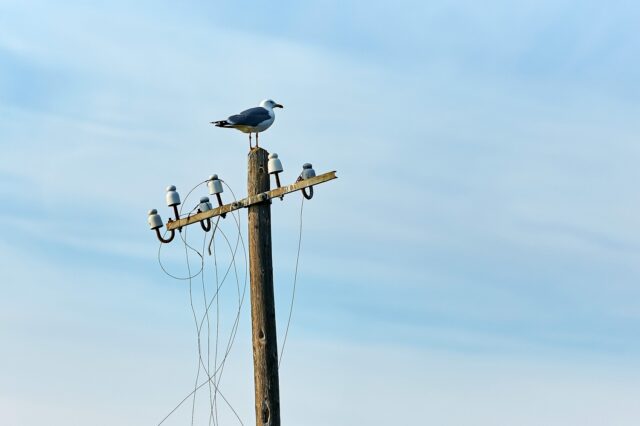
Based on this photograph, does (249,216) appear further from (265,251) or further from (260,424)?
(260,424)

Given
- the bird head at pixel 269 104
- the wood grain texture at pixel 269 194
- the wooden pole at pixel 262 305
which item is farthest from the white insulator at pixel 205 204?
the bird head at pixel 269 104

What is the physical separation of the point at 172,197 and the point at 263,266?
68.4 inches

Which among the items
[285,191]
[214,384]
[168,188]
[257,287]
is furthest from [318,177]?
[214,384]

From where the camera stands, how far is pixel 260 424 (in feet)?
35.7

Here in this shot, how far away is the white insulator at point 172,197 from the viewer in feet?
40.8

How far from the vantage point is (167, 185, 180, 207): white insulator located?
40.8ft

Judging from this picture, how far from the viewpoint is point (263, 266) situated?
11.3 metres

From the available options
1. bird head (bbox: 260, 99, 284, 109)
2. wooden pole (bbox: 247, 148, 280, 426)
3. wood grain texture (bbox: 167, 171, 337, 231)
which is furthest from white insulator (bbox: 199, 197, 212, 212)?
bird head (bbox: 260, 99, 284, 109)

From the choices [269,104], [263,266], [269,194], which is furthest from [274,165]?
[269,104]

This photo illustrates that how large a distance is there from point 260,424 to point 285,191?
2.36 metres

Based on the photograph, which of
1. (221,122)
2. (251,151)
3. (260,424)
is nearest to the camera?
(260,424)

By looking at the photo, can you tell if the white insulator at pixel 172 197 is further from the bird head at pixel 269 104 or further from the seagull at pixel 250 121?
the bird head at pixel 269 104

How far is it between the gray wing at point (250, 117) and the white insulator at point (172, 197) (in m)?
1.06

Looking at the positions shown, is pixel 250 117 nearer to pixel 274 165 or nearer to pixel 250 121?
pixel 250 121
